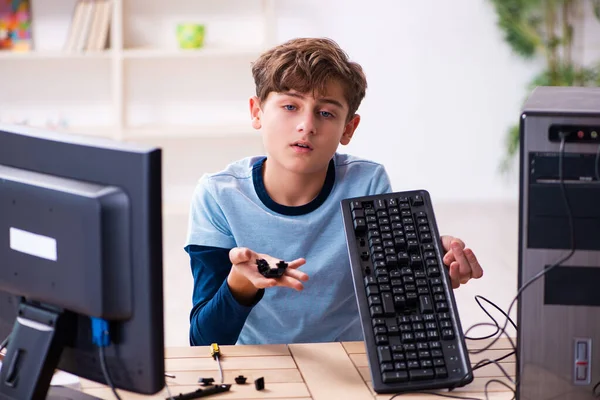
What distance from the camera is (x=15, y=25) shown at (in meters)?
4.73

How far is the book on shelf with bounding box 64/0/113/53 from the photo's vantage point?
4602 millimetres

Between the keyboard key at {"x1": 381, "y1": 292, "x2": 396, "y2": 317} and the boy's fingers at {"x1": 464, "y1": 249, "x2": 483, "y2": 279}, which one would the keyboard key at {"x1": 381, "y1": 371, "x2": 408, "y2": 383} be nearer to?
the keyboard key at {"x1": 381, "y1": 292, "x2": 396, "y2": 317}

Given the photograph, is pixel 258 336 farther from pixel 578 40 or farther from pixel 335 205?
pixel 578 40

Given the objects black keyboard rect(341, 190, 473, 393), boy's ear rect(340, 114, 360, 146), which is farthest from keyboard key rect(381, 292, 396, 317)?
boy's ear rect(340, 114, 360, 146)

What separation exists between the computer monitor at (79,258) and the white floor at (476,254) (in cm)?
205

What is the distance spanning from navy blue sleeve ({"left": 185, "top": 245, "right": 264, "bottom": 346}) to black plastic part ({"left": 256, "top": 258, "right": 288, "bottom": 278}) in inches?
6.1

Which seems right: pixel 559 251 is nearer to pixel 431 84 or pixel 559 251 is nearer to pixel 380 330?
pixel 380 330

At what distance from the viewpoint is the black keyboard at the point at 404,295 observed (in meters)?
1.29

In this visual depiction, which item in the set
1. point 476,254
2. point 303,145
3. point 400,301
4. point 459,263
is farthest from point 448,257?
point 476,254

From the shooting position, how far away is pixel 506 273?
416 cm

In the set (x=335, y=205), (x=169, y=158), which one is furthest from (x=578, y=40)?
(x=335, y=205)

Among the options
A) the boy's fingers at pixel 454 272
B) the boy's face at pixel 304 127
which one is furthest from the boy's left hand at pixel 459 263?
the boy's face at pixel 304 127

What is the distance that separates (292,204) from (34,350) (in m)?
0.65

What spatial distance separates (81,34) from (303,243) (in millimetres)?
3298
